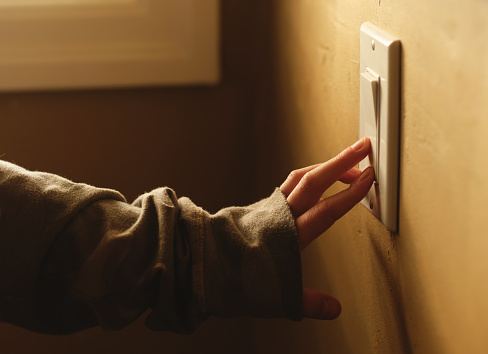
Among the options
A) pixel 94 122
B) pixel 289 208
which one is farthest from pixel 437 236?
pixel 94 122

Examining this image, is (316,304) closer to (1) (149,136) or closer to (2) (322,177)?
(2) (322,177)

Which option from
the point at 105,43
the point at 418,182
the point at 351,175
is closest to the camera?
the point at 418,182

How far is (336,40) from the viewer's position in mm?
538

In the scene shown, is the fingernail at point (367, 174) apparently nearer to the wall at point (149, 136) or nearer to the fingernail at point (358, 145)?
the fingernail at point (358, 145)

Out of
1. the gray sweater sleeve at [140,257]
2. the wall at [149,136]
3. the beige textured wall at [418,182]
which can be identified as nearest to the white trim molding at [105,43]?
the wall at [149,136]

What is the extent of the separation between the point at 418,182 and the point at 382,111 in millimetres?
56

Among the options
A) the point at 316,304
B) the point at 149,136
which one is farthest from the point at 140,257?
the point at 149,136

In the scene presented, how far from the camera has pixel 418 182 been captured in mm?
392

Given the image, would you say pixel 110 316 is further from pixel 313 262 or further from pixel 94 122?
pixel 94 122

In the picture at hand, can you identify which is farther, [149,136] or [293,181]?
[149,136]

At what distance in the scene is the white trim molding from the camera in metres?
0.85

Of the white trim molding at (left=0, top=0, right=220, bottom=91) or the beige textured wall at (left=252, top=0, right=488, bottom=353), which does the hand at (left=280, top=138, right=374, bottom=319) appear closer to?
the beige textured wall at (left=252, top=0, right=488, bottom=353)

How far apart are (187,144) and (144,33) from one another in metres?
0.15

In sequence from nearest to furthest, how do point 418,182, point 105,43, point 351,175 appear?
point 418,182
point 351,175
point 105,43
